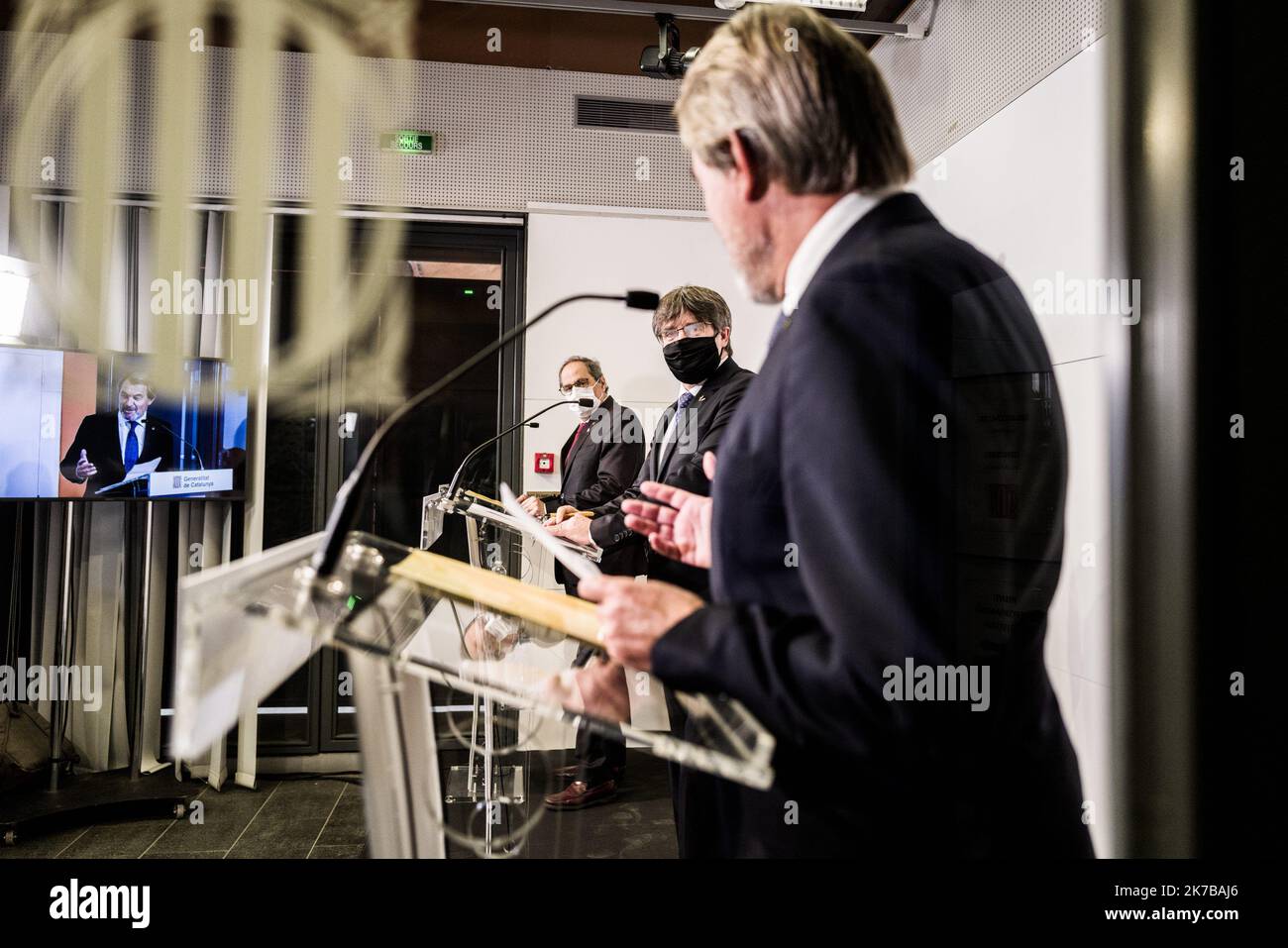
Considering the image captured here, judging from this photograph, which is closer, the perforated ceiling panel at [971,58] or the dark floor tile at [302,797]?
the perforated ceiling panel at [971,58]

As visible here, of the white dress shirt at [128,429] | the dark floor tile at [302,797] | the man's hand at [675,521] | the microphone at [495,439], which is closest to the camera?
the man's hand at [675,521]

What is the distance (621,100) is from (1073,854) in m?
2.18

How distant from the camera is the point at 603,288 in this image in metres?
2.22

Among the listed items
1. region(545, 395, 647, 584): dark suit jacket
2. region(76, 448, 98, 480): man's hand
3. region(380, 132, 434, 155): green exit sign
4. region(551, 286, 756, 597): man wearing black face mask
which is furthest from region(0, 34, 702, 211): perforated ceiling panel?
region(76, 448, 98, 480): man's hand

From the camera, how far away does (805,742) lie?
0.93 metres

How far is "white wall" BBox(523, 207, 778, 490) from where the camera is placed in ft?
7.00

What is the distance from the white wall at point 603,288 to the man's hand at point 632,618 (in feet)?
3.92

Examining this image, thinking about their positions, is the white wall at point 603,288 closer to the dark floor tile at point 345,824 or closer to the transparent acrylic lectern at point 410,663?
the dark floor tile at point 345,824

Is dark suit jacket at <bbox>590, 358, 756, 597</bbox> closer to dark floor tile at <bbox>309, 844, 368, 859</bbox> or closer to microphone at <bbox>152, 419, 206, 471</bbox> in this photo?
dark floor tile at <bbox>309, 844, 368, 859</bbox>

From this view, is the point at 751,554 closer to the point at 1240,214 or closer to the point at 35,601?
the point at 1240,214

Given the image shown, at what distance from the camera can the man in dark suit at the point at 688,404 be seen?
69.5 inches

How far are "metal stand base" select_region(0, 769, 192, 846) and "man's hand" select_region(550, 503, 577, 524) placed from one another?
1.48m

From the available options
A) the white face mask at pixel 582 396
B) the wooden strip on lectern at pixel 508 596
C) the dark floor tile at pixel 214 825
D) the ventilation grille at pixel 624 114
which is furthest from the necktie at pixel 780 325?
the dark floor tile at pixel 214 825
